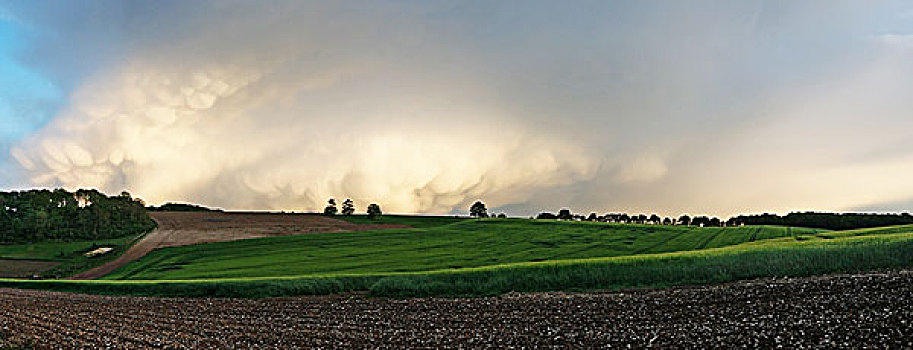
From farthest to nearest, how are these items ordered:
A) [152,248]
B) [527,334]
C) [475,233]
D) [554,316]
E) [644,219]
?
[644,219]
[475,233]
[152,248]
[554,316]
[527,334]

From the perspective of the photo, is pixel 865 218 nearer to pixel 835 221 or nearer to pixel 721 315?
pixel 835 221

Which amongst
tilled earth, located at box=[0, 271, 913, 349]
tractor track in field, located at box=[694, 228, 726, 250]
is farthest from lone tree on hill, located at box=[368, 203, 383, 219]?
tilled earth, located at box=[0, 271, 913, 349]

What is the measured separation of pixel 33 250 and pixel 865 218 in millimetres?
116088

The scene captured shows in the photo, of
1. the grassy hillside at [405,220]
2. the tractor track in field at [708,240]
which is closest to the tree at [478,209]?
the grassy hillside at [405,220]

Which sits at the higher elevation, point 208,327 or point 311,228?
point 311,228

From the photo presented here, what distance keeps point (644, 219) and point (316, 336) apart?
267 feet

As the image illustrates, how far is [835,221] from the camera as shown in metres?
88.2

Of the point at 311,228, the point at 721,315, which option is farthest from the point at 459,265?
the point at 311,228

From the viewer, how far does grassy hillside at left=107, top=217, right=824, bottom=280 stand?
5594 centimetres

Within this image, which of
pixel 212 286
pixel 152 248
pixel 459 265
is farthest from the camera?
pixel 152 248

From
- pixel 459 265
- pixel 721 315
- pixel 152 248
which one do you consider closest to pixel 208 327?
pixel 721 315

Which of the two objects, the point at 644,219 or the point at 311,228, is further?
the point at 644,219

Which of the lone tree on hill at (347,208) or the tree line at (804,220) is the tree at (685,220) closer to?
the tree line at (804,220)

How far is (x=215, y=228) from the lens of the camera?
291 ft
